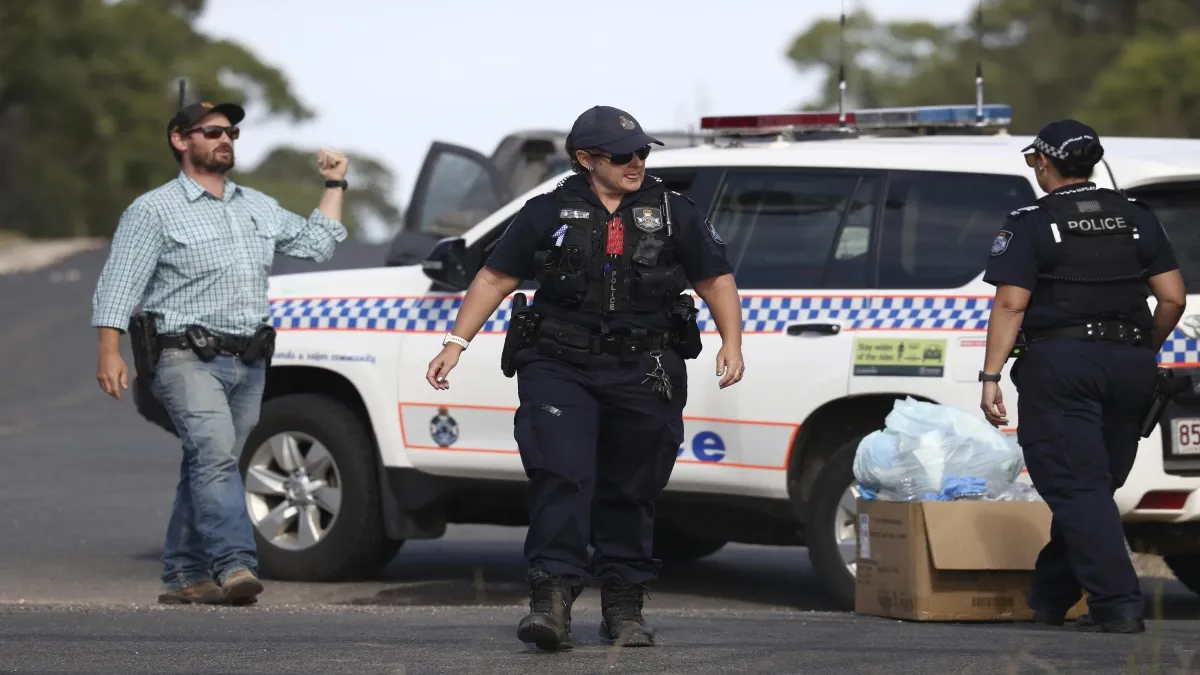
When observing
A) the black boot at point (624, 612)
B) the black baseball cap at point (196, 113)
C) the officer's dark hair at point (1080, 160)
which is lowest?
the black boot at point (624, 612)

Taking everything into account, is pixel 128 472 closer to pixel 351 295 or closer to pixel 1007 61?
pixel 351 295

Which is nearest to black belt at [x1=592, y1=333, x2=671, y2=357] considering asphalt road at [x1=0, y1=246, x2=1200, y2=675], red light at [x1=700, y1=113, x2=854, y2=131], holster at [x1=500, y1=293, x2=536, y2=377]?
holster at [x1=500, y1=293, x2=536, y2=377]

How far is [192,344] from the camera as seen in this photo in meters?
8.20

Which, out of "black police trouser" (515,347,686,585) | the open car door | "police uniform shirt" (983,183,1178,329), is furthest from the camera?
the open car door

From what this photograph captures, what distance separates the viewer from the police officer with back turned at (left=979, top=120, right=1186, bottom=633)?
23.1 feet

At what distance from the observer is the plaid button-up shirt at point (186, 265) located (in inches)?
323

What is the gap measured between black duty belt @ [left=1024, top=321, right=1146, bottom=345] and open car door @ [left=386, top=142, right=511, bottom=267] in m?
7.67

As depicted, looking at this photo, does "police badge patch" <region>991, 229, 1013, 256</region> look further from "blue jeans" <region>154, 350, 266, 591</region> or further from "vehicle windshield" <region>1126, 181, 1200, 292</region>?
"blue jeans" <region>154, 350, 266, 591</region>

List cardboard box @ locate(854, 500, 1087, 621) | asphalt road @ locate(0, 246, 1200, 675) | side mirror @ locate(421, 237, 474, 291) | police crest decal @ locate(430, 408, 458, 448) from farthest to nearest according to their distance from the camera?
police crest decal @ locate(430, 408, 458, 448) < side mirror @ locate(421, 237, 474, 291) < cardboard box @ locate(854, 500, 1087, 621) < asphalt road @ locate(0, 246, 1200, 675)

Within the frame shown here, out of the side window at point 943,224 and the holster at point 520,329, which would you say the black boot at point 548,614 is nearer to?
the holster at point 520,329

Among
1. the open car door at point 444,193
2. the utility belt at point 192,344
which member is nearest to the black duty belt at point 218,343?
the utility belt at point 192,344

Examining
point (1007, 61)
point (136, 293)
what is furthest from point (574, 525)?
Answer: point (1007, 61)

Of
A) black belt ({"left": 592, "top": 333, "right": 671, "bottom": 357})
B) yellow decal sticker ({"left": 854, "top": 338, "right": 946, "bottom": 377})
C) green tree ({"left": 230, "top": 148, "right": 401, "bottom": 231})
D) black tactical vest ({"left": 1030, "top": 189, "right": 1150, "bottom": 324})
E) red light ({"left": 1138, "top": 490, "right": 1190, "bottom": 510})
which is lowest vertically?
red light ({"left": 1138, "top": 490, "right": 1190, "bottom": 510})

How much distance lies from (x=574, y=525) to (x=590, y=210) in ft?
3.07
